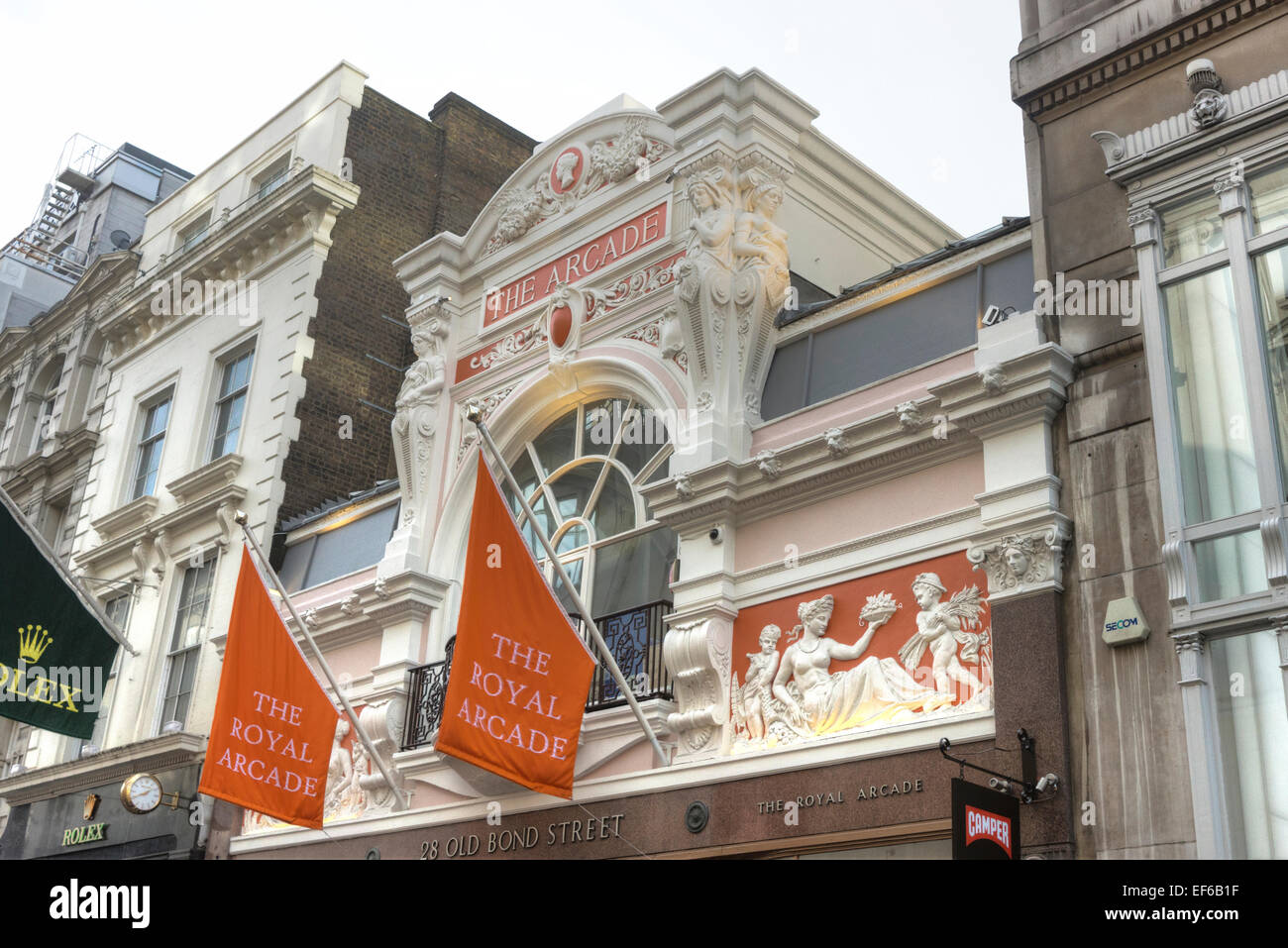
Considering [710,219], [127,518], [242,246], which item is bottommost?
[127,518]

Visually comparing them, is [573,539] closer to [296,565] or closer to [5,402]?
[296,565]

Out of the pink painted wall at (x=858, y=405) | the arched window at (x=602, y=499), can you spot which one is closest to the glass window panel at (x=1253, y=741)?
the pink painted wall at (x=858, y=405)

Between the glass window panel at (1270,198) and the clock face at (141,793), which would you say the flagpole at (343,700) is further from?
the glass window panel at (1270,198)

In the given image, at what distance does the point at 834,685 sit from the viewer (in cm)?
1289

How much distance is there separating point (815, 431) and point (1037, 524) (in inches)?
120

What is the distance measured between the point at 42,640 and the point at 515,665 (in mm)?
7488

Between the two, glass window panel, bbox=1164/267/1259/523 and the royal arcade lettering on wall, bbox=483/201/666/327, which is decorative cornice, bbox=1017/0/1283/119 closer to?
glass window panel, bbox=1164/267/1259/523

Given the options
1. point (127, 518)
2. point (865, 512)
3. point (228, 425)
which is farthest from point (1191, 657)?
point (127, 518)

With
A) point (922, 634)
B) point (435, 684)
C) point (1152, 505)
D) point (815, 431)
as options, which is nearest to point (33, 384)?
point (435, 684)

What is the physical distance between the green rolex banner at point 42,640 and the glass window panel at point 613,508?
656 cm

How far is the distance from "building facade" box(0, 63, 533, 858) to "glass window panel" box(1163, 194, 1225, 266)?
13649 millimetres

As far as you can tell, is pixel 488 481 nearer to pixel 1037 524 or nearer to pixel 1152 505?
pixel 1037 524

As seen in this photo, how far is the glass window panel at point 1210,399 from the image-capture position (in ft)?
35.0

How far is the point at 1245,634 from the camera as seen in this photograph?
10.2 meters
